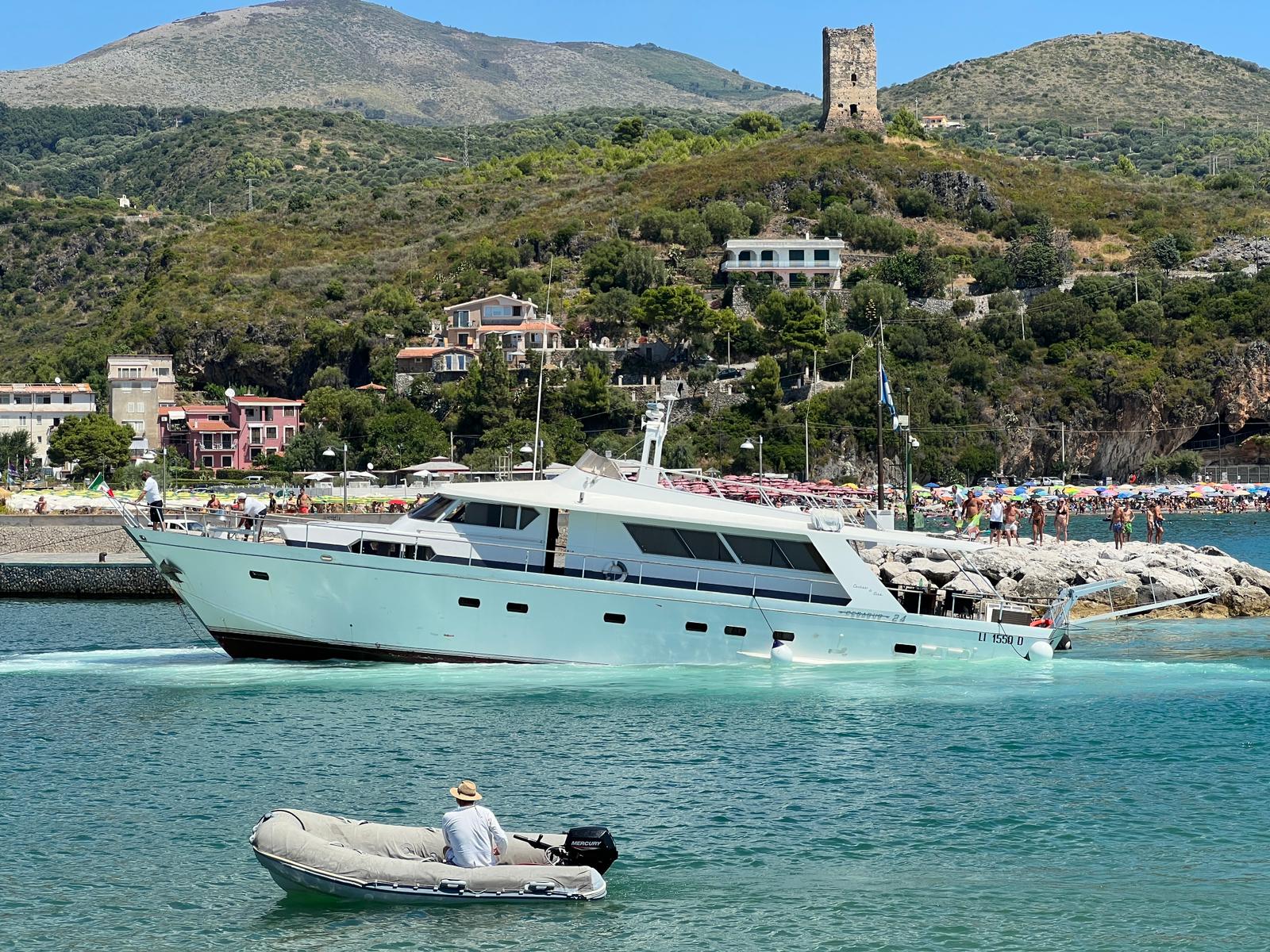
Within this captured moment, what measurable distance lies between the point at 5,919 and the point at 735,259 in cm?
10675

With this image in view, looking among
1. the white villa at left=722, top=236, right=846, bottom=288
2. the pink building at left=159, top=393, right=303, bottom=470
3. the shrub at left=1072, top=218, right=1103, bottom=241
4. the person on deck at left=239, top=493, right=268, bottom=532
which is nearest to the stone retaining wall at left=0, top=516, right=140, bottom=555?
the person on deck at left=239, top=493, right=268, bottom=532

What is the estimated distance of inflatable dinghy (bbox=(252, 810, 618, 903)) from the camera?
1505cm

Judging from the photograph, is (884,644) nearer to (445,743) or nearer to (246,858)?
(445,743)

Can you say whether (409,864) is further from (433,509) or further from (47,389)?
(47,389)

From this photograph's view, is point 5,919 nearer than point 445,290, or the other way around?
point 5,919

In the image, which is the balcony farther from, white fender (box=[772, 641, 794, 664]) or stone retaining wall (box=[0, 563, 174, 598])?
white fender (box=[772, 641, 794, 664])

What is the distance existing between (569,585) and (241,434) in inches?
3155

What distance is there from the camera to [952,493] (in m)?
83.6

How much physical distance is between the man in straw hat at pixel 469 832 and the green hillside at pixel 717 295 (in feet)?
238

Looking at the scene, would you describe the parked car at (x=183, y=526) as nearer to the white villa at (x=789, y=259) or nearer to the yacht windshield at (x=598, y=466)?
the yacht windshield at (x=598, y=466)

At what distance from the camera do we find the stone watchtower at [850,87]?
144000 mm

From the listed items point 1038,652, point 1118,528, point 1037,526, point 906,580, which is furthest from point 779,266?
→ point 1038,652

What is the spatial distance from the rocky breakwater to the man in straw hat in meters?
19.4

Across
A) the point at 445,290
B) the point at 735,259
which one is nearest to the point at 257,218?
the point at 445,290
